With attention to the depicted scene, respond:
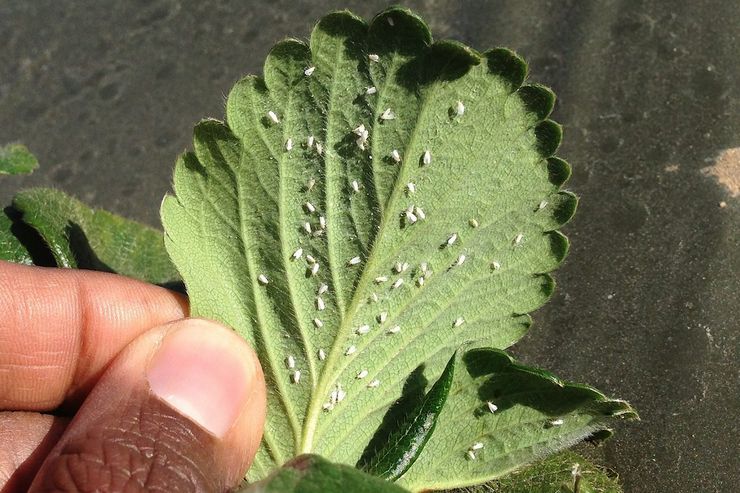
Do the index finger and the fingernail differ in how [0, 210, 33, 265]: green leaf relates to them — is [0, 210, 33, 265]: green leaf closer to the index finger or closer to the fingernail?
the index finger

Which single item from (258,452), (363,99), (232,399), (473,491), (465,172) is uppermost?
(363,99)

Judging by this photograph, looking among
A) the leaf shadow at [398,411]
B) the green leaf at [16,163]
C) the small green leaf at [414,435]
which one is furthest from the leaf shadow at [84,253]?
the small green leaf at [414,435]

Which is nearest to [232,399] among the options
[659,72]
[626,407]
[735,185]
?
[626,407]

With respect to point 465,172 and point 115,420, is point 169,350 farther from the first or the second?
point 465,172

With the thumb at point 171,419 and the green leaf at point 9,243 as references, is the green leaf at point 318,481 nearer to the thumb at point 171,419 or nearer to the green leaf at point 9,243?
the thumb at point 171,419

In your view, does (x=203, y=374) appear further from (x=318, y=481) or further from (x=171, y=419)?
(x=318, y=481)

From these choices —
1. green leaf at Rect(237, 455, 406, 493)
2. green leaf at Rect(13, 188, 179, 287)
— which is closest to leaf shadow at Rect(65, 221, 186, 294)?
green leaf at Rect(13, 188, 179, 287)
